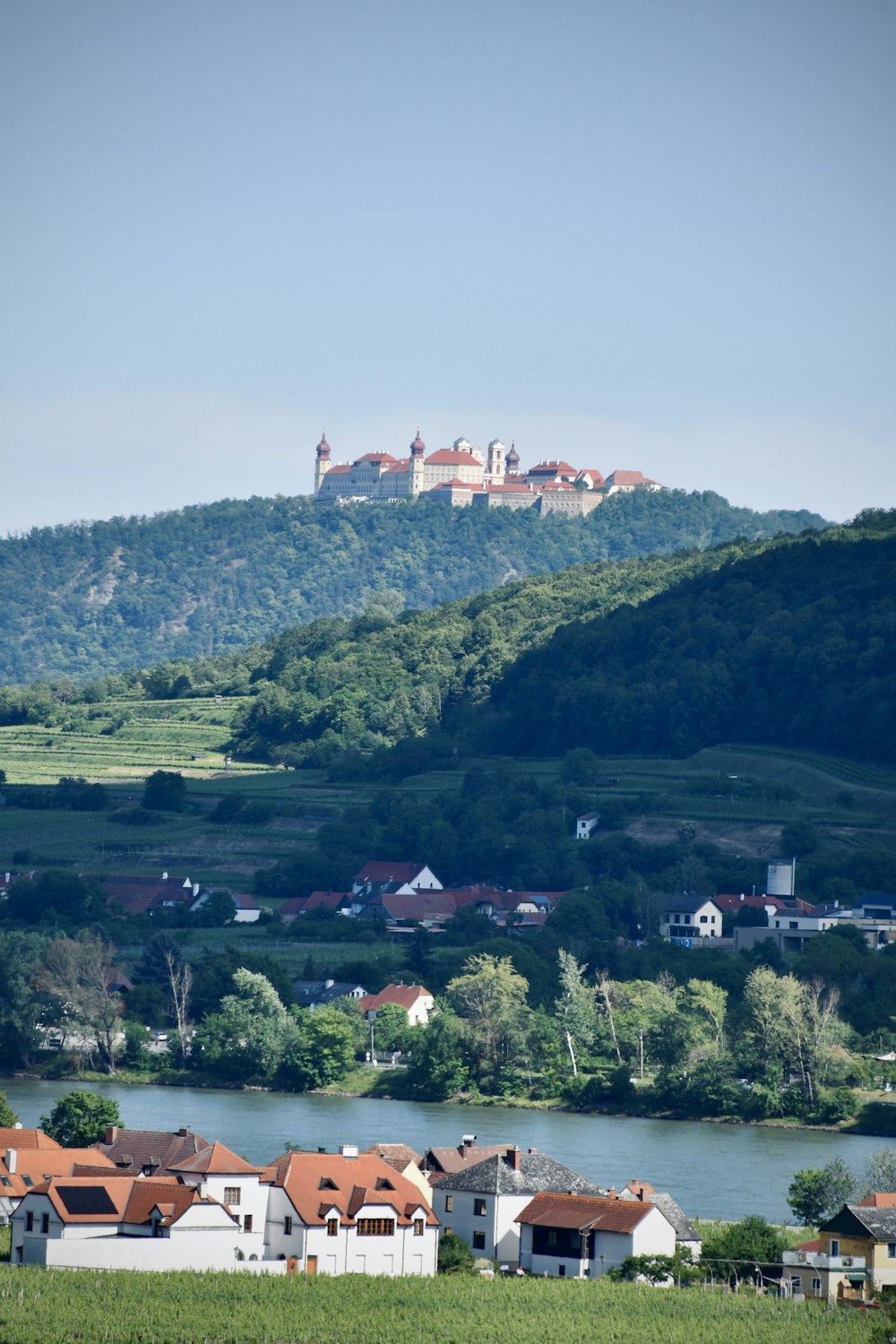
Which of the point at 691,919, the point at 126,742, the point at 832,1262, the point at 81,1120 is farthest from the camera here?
the point at 126,742

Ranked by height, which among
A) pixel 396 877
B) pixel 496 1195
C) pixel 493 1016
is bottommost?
pixel 493 1016

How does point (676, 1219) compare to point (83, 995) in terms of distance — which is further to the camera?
point (83, 995)

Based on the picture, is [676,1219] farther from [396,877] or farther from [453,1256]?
[396,877]

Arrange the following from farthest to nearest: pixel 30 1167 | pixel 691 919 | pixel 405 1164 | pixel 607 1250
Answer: pixel 691 919 < pixel 30 1167 < pixel 405 1164 < pixel 607 1250

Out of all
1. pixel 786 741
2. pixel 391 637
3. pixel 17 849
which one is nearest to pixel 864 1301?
pixel 17 849

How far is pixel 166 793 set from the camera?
338 feet

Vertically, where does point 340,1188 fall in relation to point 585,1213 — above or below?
above

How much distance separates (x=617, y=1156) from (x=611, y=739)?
6025 cm

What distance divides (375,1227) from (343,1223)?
0.46 m

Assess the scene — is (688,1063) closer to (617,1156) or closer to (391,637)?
(617,1156)

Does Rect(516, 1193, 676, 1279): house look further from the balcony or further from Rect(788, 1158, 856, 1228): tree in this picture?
Rect(788, 1158, 856, 1228): tree

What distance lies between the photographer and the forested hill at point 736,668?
353 ft

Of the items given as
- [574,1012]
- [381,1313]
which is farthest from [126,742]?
[381,1313]

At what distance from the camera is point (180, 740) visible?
123 meters
